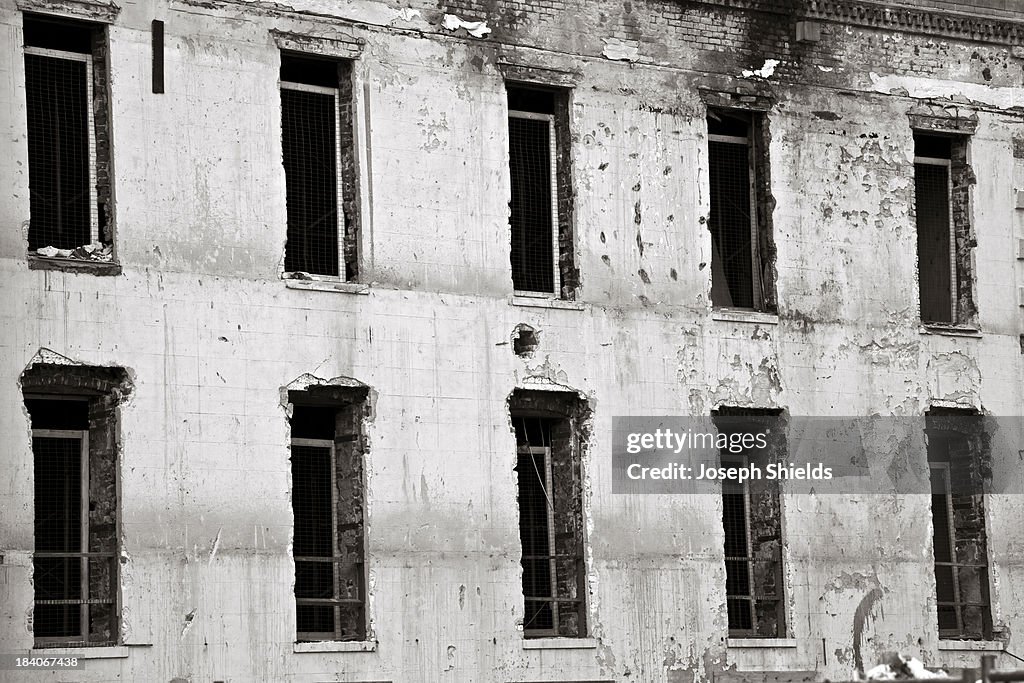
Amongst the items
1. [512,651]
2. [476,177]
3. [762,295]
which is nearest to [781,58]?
[762,295]

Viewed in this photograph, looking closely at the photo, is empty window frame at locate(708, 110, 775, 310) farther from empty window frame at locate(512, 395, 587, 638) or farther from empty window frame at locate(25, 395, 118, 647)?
empty window frame at locate(25, 395, 118, 647)

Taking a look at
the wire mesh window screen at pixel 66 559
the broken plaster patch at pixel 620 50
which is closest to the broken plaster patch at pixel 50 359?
the wire mesh window screen at pixel 66 559

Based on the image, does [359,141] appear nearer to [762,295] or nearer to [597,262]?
[597,262]

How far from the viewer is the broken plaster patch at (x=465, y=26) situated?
1811cm

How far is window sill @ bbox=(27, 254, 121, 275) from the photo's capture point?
51.5 feet

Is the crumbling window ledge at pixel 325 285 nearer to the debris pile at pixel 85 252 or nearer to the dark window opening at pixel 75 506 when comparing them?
the debris pile at pixel 85 252

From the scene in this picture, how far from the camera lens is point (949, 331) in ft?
67.8

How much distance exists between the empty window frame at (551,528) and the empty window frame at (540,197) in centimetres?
142

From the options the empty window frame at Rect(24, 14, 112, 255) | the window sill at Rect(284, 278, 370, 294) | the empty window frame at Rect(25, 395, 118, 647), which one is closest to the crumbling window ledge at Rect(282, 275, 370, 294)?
the window sill at Rect(284, 278, 370, 294)

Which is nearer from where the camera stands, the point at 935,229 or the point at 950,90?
the point at 950,90

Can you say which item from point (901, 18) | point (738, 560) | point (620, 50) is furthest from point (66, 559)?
point (901, 18)

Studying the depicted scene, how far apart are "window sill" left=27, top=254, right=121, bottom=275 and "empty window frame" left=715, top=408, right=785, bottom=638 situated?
6695 millimetres

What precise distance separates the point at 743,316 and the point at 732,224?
1.13 metres

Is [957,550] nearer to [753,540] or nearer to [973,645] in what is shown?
[973,645]
